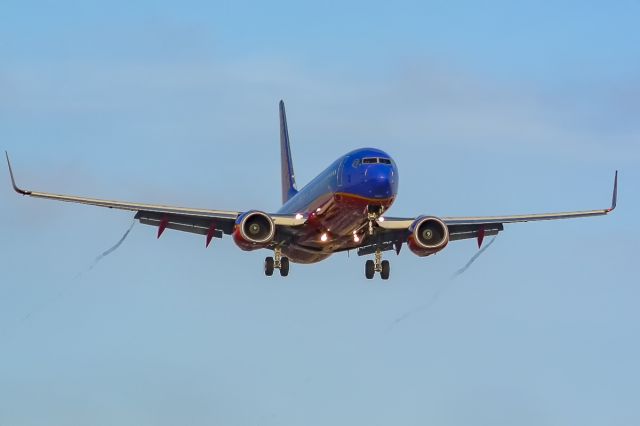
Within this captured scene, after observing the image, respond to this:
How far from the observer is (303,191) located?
74.6 meters

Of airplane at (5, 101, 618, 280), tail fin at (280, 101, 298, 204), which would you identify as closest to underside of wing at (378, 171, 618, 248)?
airplane at (5, 101, 618, 280)

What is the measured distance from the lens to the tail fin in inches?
3665

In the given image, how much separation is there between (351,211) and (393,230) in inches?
206

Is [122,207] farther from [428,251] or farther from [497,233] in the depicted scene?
Answer: [497,233]

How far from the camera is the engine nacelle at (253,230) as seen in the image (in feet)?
227

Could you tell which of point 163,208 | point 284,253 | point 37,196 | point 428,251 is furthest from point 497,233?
point 37,196

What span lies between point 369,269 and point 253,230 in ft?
25.5

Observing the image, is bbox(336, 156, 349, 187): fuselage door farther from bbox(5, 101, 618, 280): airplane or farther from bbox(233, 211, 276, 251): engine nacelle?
bbox(233, 211, 276, 251): engine nacelle

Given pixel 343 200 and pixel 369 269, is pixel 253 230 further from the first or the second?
pixel 369 269

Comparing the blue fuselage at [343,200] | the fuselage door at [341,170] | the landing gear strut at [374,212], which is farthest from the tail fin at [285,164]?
the landing gear strut at [374,212]

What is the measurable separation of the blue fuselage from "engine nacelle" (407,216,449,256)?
2.73 metres

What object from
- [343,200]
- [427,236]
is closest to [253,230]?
[343,200]

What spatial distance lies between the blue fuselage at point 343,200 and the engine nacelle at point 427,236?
2.73 m

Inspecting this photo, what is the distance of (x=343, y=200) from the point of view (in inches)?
2638
